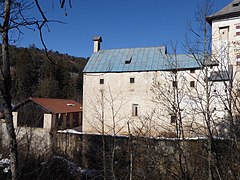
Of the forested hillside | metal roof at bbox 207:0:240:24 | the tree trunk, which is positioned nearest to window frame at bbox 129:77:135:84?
metal roof at bbox 207:0:240:24

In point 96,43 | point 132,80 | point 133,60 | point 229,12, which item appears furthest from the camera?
point 96,43

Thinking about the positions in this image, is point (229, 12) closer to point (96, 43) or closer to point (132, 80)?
point (132, 80)

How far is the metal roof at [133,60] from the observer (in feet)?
64.2

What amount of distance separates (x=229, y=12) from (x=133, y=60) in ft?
28.1

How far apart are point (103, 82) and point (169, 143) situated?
11.3 metres

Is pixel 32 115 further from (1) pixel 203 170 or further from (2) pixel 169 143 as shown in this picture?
(1) pixel 203 170

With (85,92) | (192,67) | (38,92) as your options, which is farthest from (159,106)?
(38,92)

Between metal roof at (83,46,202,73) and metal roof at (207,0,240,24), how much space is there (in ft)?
12.0

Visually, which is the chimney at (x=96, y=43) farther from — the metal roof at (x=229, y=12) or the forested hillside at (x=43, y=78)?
the forested hillside at (x=43, y=78)

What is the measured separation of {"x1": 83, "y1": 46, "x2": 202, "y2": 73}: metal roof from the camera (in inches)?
770

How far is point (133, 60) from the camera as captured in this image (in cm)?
2133

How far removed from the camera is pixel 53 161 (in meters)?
12.0

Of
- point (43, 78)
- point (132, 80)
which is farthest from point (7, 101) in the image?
point (43, 78)

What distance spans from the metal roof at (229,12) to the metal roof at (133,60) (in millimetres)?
3656
